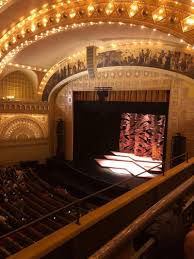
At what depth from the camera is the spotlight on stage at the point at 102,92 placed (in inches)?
477

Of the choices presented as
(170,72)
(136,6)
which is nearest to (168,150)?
(170,72)

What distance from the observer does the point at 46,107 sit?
1417cm

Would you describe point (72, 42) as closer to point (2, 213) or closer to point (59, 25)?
point (59, 25)

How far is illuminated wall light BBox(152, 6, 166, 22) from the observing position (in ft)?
21.2

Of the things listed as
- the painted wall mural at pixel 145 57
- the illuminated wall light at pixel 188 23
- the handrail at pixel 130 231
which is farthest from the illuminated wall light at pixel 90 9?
the handrail at pixel 130 231

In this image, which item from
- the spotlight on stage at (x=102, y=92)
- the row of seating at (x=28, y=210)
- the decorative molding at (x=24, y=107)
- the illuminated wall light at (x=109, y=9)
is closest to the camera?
the row of seating at (x=28, y=210)

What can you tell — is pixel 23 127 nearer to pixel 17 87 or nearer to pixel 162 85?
pixel 17 87

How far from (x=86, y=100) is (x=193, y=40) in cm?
738

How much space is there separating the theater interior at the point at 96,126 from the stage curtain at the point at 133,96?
5 cm

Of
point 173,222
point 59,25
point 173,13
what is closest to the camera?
point 173,222

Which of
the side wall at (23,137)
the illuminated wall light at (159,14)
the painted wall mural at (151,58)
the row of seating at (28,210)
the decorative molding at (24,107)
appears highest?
the illuminated wall light at (159,14)

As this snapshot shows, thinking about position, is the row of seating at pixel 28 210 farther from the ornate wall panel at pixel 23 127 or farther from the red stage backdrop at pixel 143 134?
the red stage backdrop at pixel 143 134

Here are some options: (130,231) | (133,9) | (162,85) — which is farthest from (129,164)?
(130,231)

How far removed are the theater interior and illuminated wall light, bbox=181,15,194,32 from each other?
24 mm
